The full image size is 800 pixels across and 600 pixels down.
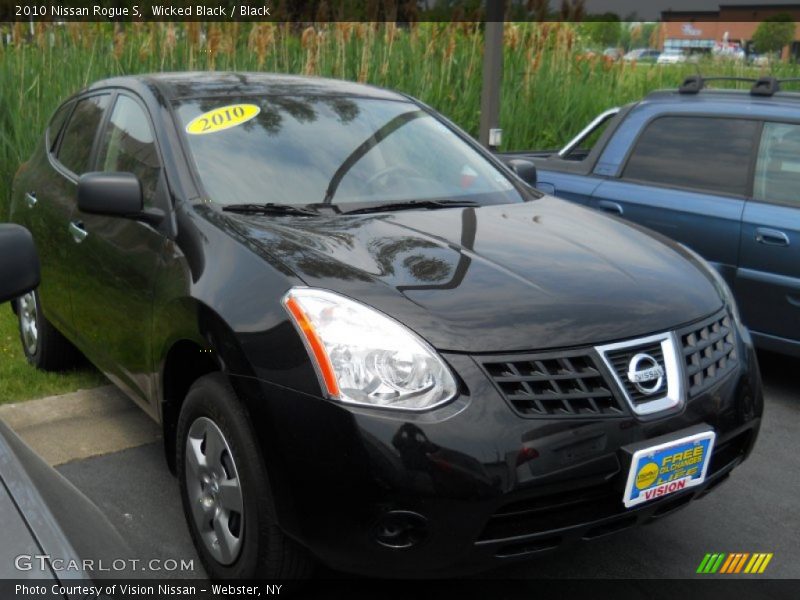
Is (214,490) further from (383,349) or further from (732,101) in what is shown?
(732,101)

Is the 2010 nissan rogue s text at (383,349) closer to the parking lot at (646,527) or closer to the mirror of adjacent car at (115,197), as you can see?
the mirror of adjacent car at (115,197)

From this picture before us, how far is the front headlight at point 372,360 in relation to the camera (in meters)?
2.33

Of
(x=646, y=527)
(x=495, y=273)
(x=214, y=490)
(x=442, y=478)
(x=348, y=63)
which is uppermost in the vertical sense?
(x=348, y=63)

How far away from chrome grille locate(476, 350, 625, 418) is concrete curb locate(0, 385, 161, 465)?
2.20 meters

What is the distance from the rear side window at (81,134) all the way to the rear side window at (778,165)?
11.1 ft

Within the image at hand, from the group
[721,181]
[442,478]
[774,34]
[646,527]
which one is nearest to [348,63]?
[721,181]

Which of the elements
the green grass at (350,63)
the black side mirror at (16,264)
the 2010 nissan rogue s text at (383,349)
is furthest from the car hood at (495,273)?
the green grass at (350,63)

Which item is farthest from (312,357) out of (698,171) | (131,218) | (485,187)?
(698,171)

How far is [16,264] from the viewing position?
1880mm

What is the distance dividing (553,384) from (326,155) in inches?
62.0

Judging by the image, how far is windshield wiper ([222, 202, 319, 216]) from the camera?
3.15 m

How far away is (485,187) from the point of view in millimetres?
3809

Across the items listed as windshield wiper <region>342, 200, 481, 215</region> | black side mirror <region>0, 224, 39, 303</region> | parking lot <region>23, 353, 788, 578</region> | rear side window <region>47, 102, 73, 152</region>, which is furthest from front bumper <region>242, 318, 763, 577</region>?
rear side window <region>47, 102, 73, 152</region>

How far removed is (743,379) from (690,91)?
3.14 meters
